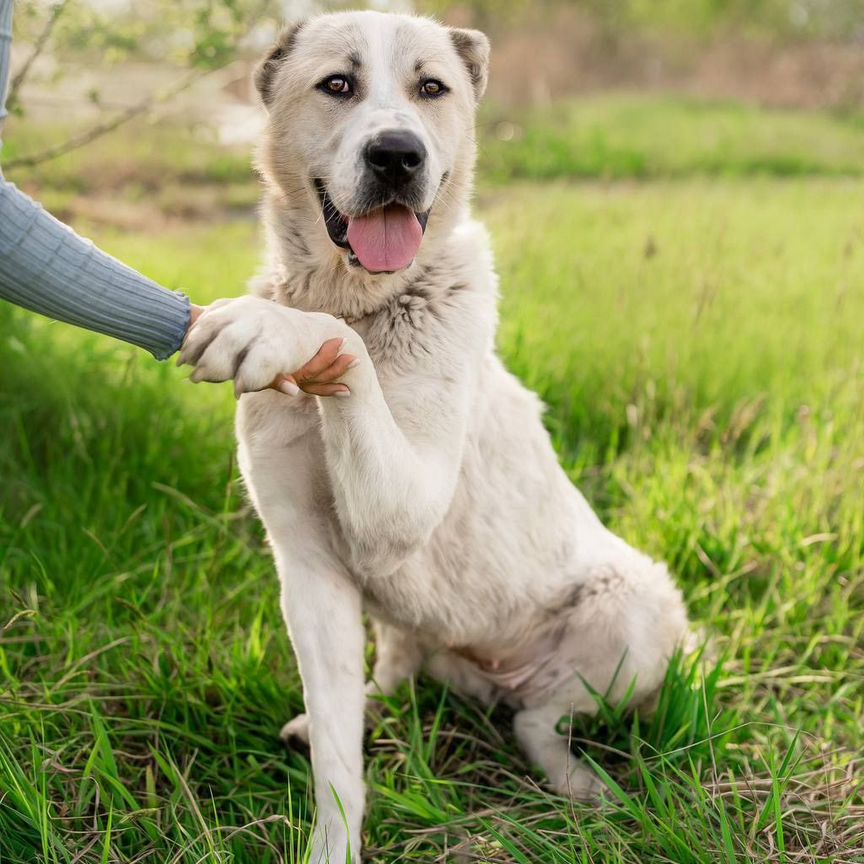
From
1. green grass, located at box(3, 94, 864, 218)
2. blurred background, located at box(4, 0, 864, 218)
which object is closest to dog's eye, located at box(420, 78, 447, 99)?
blurred background, located at box(4, 0, 864, 218)

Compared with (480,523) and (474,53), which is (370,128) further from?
(480,523)

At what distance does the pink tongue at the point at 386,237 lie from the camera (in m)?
2.16

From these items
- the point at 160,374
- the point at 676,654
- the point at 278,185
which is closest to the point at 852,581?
the point at 676,654

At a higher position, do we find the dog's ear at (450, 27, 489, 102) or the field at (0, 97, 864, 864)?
the dog's ear at (450, 27, 489, 102)

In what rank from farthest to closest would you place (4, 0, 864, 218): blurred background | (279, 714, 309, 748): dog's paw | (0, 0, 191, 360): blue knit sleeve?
(4, 0, 864, 218): blurred background
(279, 714, 309, 748): dog's paw
(0, 0, 191, 360): blue knit sleeve

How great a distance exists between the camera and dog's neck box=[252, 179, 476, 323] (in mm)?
2299

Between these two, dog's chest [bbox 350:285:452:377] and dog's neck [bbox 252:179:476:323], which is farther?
dog's neck [bbox 252:179:476:323]

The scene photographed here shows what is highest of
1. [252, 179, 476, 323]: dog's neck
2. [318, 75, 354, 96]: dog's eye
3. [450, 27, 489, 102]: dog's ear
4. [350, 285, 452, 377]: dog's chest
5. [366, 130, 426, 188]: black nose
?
[450, 27, 489, 102]: dog's ear

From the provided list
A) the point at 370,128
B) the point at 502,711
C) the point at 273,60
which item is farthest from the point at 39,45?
the point at 502,711

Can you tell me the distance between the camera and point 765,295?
5027 mm

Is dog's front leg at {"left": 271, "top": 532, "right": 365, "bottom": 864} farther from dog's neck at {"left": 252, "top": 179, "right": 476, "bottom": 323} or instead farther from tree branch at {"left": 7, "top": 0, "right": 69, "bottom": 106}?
tree branch at {"left": 7, "top": 0, "right": 69, "bottom": 106}

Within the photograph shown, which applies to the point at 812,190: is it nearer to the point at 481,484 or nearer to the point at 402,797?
the point at 481,484

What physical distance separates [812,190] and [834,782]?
327 inches

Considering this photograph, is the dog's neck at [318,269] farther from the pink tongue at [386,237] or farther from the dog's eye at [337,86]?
the dog's eye at [337,86]
